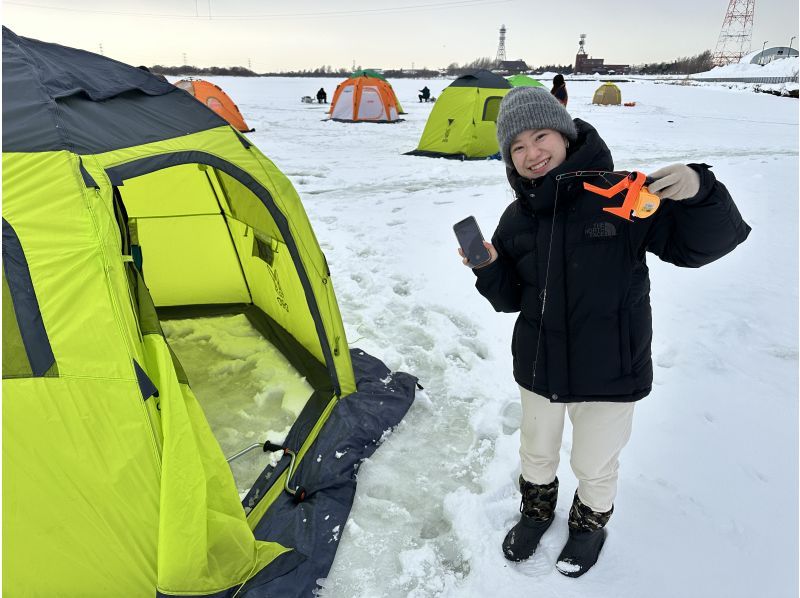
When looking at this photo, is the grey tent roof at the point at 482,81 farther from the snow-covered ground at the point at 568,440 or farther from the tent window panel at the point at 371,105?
the tent window panel at the point at 371,105

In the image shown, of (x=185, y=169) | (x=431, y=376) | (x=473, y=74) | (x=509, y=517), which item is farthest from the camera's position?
(x=473, y=74)

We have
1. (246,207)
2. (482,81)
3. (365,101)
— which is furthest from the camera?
(365,101)

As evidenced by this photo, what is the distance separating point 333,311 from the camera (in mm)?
3146

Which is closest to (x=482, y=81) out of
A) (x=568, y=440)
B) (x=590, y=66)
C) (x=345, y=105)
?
(x=345, y=105)

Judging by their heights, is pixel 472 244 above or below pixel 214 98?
below

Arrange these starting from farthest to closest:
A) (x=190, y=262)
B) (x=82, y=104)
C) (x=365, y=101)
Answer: (x=365, y=101) < (x=190, y=262) < (x=82, y=104)

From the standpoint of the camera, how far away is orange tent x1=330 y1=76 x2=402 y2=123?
55.7ft

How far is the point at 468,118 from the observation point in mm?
10906

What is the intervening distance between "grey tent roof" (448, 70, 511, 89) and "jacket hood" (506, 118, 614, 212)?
33.5 ft

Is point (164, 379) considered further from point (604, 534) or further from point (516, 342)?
point (604, 534)

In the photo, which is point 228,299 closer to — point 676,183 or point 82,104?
point 82,104

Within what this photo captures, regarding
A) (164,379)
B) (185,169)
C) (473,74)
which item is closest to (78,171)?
(164,379)

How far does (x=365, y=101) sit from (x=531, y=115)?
16.6 metres

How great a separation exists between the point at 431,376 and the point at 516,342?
1.57 m
